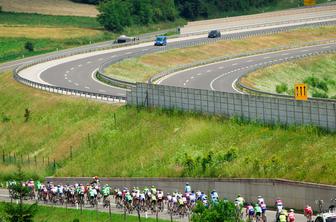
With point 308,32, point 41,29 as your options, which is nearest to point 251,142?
point 308,32

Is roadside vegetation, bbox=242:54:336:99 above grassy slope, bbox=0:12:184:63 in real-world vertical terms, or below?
above

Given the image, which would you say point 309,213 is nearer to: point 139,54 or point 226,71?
point 226,71

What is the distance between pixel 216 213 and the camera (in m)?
46.6

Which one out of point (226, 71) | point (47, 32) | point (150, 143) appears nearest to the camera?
point (150, 143)

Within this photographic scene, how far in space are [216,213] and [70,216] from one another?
67.7ft

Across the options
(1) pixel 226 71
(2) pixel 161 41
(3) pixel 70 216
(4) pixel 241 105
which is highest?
(4) pixel 241 105

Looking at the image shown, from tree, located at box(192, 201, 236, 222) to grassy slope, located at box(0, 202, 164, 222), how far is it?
12882 mm

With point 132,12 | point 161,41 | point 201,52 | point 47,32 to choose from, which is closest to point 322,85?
point 201,52

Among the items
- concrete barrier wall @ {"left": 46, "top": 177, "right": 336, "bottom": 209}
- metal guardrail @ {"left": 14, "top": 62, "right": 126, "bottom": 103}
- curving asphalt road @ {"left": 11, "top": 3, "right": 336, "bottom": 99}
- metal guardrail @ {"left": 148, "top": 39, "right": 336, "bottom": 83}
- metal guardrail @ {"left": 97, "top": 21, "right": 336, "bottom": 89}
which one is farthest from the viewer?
metal guardrail @ {"left": 148, "top": 39, "right": 336, "bottom": 83}

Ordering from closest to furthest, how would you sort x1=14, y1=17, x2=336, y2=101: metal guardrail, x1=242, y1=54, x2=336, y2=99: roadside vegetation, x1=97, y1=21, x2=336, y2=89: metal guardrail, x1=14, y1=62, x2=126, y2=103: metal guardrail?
x1=14, y1=62, x2=126, y2=103: metal guardrail < x1=14, y1=17, x2=336, y2=101: metal guardrail < x1=97, y1=21, x2=336, y2=89: metal guardrail < x1=242, y1=54, x2=336, y2=99: roadside vegetation

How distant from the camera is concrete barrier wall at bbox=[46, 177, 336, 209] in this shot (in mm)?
57438

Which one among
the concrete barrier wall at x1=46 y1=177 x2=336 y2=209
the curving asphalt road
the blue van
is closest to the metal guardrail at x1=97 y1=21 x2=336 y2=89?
the curving asphalt road

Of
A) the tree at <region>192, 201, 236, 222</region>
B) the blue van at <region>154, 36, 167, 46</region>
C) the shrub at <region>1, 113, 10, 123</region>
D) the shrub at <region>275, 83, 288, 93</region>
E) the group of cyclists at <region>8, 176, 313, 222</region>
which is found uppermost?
the tree at <region>192, 201, 236, 222</region>

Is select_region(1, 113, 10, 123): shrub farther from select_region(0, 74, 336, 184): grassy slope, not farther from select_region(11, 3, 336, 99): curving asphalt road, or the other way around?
select_region(11, 3, 336, 99): curving asphalt road
